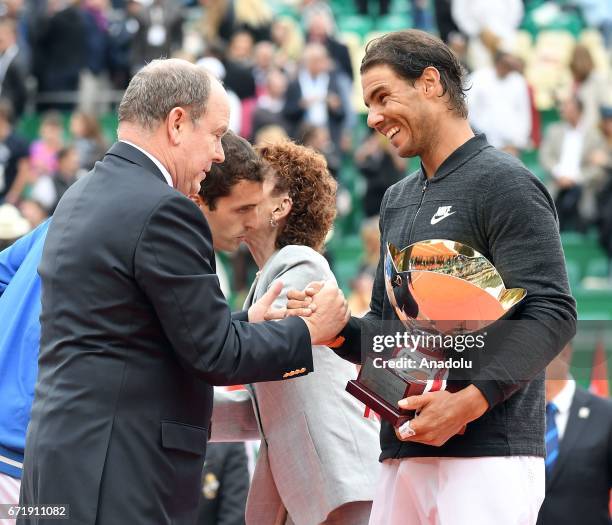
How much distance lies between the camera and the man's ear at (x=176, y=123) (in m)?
3.34

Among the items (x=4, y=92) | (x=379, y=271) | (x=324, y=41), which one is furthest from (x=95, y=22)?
(x=379, y=271)

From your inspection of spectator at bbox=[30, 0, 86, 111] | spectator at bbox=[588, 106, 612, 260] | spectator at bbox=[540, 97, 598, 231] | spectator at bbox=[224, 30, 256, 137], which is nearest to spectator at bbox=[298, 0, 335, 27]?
spectator at bbox=[224, 30, 256, 137]

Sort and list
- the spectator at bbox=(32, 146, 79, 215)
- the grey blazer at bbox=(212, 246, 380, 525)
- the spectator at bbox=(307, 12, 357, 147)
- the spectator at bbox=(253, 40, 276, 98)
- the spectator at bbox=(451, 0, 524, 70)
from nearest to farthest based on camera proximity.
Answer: the grey blazer at bbox=(212, 246, 380, 525), the spectator at bbox=(32, 146, 79, 215), the spectator at bbox=(451, 0, 524, 70), the spectator at bbox=(253, 40, 276, 98), the spectator at bbox=(307, 12, 357, 147)

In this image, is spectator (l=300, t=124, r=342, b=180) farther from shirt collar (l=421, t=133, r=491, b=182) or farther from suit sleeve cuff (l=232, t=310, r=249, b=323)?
shirt collar (l=421, t=133, r=491, b=182)

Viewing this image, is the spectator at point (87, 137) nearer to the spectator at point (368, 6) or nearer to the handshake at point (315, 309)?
the spectator at point (368, 6)

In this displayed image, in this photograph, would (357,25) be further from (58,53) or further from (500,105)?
(500,105)

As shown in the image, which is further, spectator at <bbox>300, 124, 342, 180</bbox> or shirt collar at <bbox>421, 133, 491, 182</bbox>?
spectator at <bbox>300, 124, 342, 180</bbox>

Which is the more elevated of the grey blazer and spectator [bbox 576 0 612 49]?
spectator [bbox 576 0 612 49]

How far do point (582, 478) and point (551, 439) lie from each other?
24 cm

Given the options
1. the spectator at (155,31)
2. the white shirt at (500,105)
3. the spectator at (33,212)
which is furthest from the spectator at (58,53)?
the white shirt at (500,105)

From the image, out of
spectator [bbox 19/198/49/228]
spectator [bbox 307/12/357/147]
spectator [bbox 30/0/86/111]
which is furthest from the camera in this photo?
spectator [bbox 30/0/86/111]

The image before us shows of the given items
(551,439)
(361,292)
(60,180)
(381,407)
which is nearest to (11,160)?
(60,180)

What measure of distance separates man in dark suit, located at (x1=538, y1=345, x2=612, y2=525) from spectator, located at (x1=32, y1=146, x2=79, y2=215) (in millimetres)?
7393

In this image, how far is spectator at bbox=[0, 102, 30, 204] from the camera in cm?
1231
